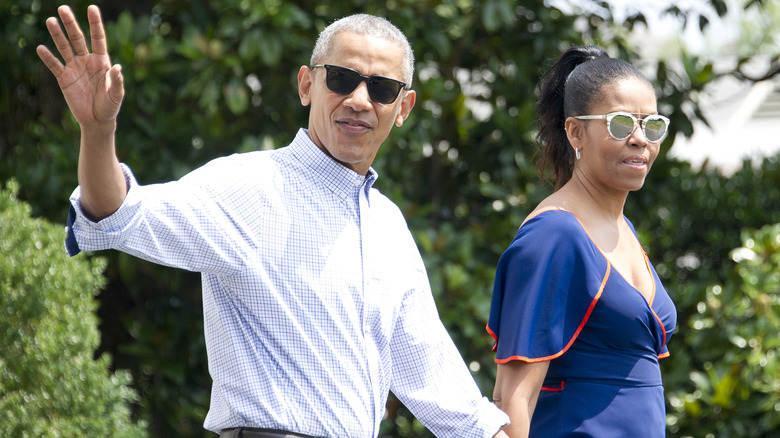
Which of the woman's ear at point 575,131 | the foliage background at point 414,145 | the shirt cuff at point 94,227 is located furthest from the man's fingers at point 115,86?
the foliage background at point 414,145

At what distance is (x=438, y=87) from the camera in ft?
15.8

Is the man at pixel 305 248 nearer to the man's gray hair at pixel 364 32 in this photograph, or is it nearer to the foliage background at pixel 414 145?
the man's gray hair at pixel 364 32

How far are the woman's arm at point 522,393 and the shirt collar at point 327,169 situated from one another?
Result: 65 centimetres

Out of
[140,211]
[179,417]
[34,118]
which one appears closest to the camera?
[140,211]

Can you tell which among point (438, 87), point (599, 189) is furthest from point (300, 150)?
point (438, 87)

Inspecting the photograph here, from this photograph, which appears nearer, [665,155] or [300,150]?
[300,150]

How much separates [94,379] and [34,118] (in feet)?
8.45

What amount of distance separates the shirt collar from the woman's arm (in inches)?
25.6

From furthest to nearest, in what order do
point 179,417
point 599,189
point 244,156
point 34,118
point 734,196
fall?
1. point 734,196
2. point 34,118
3. point 179,417
4. point 599,189
5. point 244,156

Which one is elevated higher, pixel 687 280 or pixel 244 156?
pixel 244 156

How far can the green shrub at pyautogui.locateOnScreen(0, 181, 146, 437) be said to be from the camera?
11.5 ft

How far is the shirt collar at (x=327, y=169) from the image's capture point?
223cm

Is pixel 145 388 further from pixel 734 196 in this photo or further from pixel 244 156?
pixel 734 196

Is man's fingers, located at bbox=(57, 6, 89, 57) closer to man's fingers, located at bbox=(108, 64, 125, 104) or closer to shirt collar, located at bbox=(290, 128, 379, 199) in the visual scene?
man's fingers, located at bbox=(108, 64, 125, 104)
